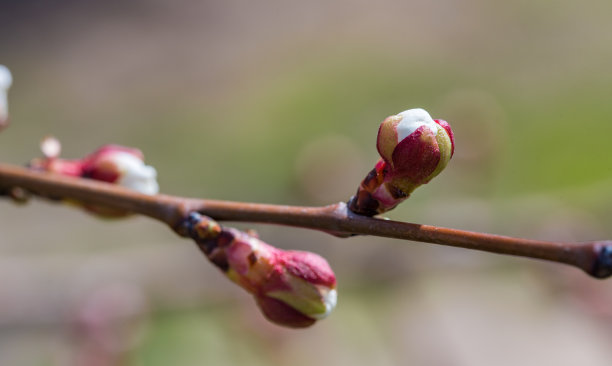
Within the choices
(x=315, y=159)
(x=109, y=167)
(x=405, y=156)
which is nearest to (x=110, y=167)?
(x=109, y=167)

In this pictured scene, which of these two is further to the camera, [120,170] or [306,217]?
[120,170]

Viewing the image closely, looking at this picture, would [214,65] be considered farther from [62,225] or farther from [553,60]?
[553,60]

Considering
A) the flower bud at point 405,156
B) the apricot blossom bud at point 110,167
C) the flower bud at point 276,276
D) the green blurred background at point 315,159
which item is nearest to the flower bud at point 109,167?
the apricot blossom bud at point 110,167

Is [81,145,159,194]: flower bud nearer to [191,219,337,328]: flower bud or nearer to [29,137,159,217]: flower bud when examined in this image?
[29,137,159,217]: flower bud

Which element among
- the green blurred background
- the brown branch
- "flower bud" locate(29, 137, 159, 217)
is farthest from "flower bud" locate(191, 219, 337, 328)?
the green blurred background

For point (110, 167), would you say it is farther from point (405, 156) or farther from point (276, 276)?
point (405, 156)

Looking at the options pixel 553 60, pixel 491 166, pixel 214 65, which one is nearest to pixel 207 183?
pixel 214 65

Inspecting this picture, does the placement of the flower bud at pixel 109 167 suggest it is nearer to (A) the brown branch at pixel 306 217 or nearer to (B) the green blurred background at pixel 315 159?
(A) the brown branch at pixel 306 217
